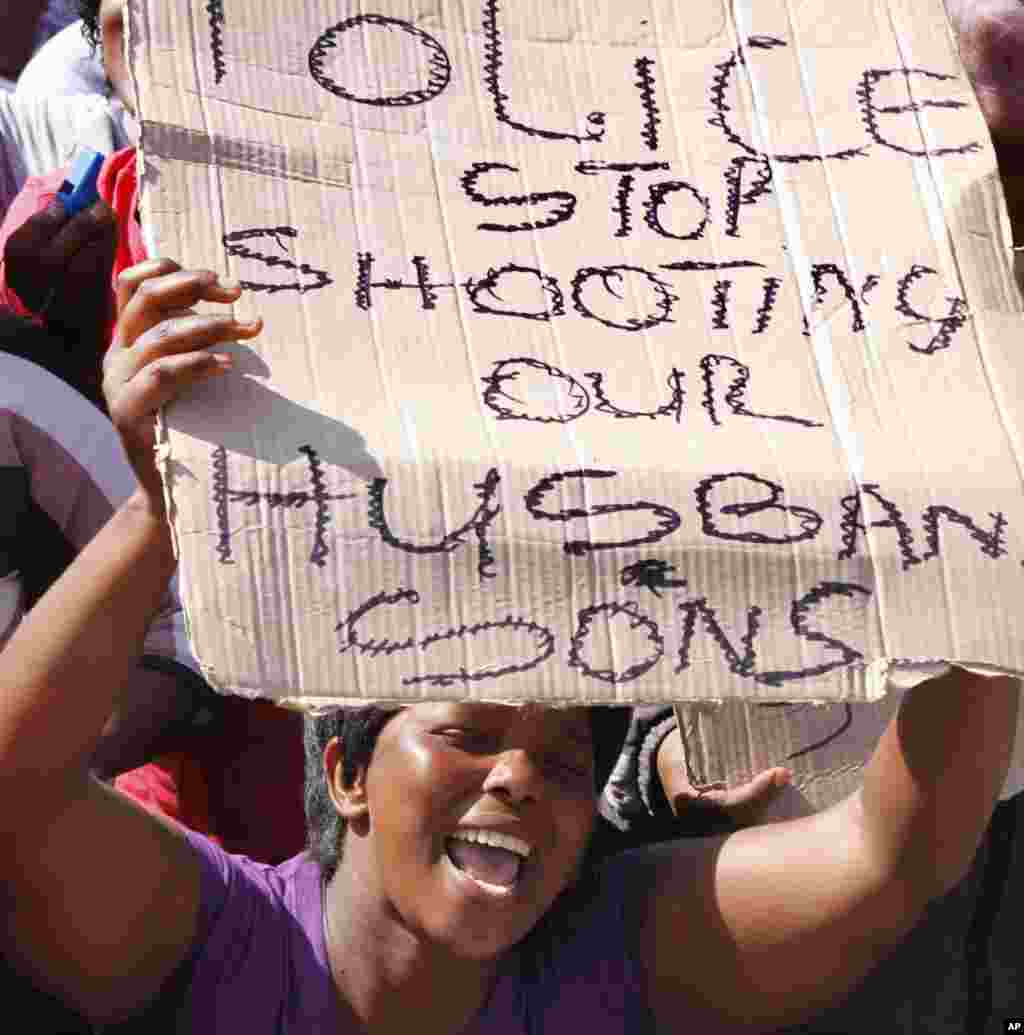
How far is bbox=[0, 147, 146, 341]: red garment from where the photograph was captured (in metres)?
2.53

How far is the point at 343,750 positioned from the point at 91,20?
1.56m

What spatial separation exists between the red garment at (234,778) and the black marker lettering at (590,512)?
41.4 inches

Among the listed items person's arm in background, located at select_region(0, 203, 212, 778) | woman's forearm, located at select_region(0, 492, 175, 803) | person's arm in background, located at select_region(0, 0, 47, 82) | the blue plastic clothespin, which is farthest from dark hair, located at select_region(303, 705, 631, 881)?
person's arm in background, located at select_region(0, 0, 47, 82)

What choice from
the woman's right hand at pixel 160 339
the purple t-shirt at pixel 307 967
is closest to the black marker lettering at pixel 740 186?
the woman's right hand at pixel 160 339

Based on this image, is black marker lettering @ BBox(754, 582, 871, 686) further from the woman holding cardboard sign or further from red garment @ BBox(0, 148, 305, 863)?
red garment @ BBox(0, 148, 305, 863)

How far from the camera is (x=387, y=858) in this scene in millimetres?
1989

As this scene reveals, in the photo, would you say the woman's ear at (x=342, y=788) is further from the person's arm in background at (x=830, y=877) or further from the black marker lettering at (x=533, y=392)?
the black marker lettering at (x=533, y=392)

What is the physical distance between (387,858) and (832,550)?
0.65 metres

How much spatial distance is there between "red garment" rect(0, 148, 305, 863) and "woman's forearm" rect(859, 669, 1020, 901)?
35.0 inches

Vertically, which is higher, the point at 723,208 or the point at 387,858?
the point at 723,208

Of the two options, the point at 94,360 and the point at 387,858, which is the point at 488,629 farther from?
the point at 94,360

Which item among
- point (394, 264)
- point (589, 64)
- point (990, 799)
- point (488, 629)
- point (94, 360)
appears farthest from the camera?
point (94, 360)

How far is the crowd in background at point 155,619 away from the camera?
237 centimetres

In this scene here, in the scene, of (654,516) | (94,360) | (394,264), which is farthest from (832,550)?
(94,360)
